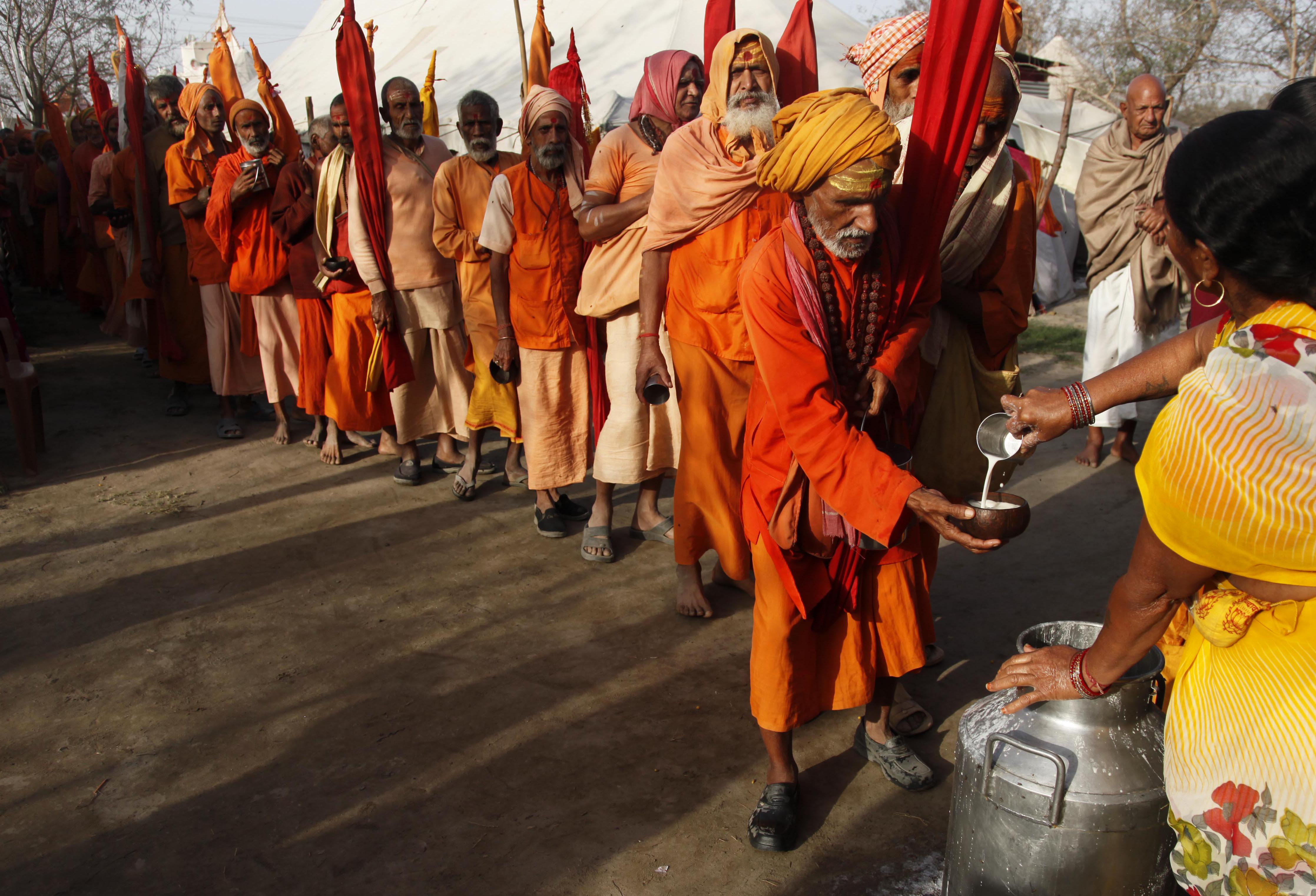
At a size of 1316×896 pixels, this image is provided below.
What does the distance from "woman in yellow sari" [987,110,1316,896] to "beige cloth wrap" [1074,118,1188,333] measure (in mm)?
4633

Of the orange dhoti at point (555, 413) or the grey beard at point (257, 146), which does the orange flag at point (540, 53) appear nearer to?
the grey beard at point (257, 146)

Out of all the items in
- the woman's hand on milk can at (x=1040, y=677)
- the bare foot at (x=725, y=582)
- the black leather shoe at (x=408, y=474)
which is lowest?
the bare foot at (x=725, y=582)

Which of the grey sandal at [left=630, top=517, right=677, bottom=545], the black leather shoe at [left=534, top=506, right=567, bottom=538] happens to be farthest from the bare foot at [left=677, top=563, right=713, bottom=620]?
the black leather shoe at [left=534, top=506, right=567, bottom=538]

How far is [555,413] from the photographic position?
504 cm

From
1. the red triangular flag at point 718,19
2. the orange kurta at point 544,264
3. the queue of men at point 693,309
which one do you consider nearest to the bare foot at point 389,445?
the queue of men at point 693,309

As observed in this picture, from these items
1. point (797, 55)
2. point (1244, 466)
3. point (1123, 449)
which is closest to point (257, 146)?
point (797, 55)

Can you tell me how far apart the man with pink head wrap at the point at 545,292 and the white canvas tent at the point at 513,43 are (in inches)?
320

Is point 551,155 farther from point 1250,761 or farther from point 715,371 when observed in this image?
point 1250,761

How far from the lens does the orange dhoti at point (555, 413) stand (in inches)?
197

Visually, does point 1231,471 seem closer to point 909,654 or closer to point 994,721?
point 994,721

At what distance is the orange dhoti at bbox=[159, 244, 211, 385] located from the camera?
7.21 meters

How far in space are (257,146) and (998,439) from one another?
18.1ft

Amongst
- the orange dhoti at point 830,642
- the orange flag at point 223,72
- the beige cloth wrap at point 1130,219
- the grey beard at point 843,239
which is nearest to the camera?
the grey beard at point 843,239

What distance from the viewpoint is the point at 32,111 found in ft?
78.3
